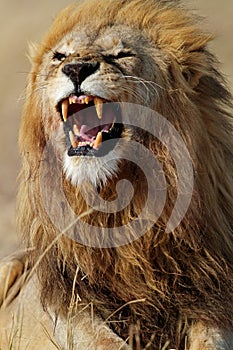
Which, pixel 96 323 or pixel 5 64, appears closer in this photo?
pixel 96 323

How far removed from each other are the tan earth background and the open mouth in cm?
401

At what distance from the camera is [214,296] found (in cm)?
469

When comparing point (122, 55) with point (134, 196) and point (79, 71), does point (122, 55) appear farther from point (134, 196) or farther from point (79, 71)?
point (134, 196)

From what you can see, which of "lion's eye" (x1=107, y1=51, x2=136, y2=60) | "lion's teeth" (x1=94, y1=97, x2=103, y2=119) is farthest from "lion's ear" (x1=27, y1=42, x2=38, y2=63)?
"lion's teeth" (x1=94, y1=97, x2=103, y2=119)

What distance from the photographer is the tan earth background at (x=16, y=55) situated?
9.32 meters

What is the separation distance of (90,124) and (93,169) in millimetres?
240

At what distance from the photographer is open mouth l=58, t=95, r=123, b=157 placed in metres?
4.63

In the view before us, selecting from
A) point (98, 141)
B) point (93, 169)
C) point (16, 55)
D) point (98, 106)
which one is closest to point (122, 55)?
point (98, 106)

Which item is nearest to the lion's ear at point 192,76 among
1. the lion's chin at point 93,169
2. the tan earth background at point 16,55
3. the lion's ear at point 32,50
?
the lion's chin at point 93,169

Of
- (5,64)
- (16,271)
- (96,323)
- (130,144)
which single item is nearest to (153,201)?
(130,144)

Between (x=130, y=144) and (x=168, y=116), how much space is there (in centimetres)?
21

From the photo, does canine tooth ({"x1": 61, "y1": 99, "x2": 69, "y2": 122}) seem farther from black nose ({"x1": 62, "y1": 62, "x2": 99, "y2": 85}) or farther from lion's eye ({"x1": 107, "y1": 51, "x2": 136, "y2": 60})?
lion's eye ({"x1": 107, "y1": 51, "x2": 136, "y2": 60})

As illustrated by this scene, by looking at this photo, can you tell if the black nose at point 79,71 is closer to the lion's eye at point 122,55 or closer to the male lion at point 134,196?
the male lion at point 134,196

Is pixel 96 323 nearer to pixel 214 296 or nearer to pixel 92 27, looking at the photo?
pixel 214 296
